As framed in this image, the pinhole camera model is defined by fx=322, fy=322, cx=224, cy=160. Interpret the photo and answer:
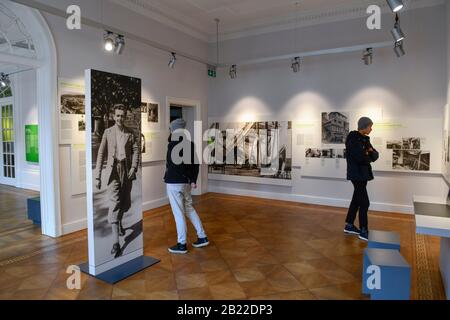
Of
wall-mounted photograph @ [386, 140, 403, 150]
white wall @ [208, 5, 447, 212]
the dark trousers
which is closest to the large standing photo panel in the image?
the dark trousers

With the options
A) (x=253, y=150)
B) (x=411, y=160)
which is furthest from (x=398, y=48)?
(x=253, y=150)

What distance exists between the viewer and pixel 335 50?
6246 mm

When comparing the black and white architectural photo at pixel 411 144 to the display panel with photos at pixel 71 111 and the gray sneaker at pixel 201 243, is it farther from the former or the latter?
the display panel with photos at pixel 71 111

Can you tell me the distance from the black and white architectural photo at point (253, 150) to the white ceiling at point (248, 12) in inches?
87.9

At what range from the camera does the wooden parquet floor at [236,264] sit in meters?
3.11

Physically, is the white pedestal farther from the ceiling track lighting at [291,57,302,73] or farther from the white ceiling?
the white ceiling

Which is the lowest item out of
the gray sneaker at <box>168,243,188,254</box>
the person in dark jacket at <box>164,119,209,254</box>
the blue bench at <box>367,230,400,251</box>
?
the gray sneaker at <box>168,243,188,254</box>

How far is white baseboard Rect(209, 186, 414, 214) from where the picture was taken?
616cm

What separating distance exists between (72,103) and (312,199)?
5044 millimetres

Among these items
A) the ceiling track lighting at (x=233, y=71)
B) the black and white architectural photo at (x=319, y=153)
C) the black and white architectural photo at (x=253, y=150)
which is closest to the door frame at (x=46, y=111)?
the ceiling track lighting at (x=233, y=71)

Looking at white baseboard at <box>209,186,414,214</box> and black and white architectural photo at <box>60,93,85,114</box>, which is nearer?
black and white architectural photo at <box>60,93,85,114</box>

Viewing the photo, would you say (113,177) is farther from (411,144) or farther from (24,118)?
(24,118)

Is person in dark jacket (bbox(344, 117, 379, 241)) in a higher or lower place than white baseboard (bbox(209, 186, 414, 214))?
higher

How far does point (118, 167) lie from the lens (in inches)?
142
